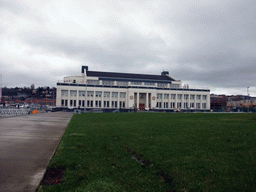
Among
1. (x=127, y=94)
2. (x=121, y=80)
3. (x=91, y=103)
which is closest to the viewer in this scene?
(x=91, y=103)

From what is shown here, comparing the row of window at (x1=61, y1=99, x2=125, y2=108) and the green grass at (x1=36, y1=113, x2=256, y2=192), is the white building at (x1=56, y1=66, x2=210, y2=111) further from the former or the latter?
the green grass at (x1=36, y1=113, x2=256, y2=192)

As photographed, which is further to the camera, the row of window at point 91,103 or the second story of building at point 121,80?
the second story of building at point 121,80

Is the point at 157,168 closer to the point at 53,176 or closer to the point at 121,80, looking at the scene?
the point at 53,176

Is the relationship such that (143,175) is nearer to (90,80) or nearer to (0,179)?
(0,179)

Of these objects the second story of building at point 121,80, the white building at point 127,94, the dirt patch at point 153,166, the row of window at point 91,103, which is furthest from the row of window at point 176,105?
the dirt patch at point 153,166

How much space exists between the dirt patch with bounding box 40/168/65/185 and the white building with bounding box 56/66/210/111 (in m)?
65.1

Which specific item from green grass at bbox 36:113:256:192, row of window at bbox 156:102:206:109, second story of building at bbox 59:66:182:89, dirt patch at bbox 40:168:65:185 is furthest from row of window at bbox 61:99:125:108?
dirt patch at bbox 40:168:65:185

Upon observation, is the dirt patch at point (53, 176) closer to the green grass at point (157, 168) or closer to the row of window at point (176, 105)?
the green grass at point (157, 168)

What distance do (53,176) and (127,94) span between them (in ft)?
244

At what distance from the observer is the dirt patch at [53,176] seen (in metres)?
4.53

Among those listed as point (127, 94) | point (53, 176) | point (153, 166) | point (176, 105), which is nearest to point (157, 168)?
point (153, 166)

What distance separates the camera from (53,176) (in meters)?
4.88

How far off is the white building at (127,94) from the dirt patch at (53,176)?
6507 cm

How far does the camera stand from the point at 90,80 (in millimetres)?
83625
